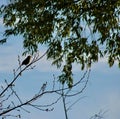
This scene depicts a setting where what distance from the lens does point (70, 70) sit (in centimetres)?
1543

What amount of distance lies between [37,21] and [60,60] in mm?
1467

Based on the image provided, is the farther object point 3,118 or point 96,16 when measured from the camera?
point 96,16

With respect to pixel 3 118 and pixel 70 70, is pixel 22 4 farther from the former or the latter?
pixel 3 118

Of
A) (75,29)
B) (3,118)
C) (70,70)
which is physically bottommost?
(3,118)

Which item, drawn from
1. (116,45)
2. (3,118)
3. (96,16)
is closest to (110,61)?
(116,45)

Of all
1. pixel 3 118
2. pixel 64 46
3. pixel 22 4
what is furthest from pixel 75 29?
pixel 3 118

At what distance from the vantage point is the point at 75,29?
1545 cm

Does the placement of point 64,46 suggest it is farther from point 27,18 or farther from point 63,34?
point 27,18

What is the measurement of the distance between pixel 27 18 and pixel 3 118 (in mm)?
12294

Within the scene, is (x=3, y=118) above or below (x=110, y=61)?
below

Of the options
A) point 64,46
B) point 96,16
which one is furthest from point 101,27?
point 64,46

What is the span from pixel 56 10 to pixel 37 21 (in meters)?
0.72

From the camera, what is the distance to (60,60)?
15742mm

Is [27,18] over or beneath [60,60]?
over
